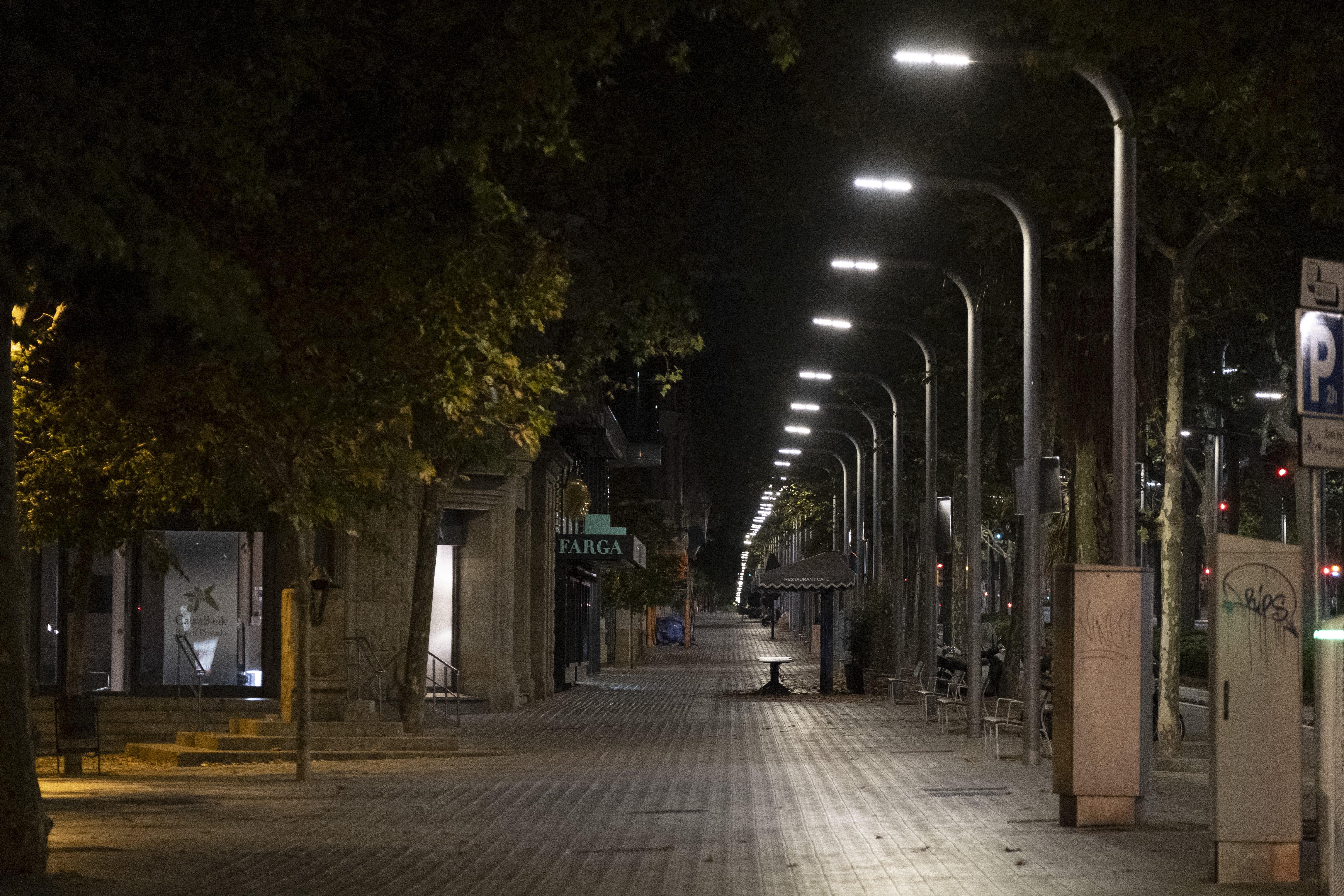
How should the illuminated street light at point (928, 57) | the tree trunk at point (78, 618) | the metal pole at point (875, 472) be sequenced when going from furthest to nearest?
the metal pole at point (875, 472) → the tree trunk at point (78, 618) → the illuminated street light at point (928, 57)

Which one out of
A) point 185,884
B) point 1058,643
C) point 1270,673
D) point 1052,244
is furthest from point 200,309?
point 1052,244

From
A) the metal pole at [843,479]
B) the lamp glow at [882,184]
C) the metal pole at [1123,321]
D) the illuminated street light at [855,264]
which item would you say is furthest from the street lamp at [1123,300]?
the metal pole at [843,479]

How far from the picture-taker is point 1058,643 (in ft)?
45.9

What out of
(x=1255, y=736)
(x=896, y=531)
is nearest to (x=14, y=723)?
(x=1255, y=736)

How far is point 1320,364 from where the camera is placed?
933 centimetres

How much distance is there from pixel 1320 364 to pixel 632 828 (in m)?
6.71

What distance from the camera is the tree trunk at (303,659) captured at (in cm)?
1888

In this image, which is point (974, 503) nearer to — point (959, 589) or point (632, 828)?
point (632, 828)

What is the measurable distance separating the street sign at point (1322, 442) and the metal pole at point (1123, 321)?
664 cm

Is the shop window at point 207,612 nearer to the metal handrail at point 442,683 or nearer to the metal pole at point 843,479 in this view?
the metal handrail at point 442,683

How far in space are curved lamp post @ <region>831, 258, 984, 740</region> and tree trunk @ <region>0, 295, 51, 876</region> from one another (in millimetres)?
14726

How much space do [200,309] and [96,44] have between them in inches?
91.7

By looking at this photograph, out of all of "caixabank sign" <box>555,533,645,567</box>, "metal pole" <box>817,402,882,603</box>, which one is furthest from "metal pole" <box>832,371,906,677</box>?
"caixabank sign" <box>555,533,645,567</box>

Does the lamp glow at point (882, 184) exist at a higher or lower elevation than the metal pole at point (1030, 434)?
higher
